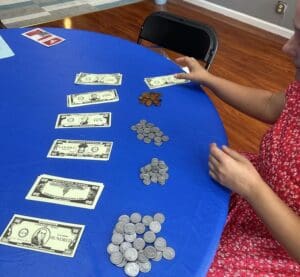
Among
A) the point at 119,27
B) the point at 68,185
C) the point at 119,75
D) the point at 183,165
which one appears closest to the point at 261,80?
the point at 119,27

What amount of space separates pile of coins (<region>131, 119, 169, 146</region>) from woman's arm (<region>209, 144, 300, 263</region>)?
0.16 metres

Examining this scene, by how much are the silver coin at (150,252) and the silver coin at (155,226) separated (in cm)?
4

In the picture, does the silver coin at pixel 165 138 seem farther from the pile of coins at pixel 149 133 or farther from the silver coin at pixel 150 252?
the silver coin at pixel 150 252

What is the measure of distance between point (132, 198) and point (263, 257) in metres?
0.40

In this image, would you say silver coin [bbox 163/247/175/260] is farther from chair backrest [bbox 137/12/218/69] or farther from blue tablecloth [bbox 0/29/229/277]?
chair backrest [bbox 137/12/218/69]

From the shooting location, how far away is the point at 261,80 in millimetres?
2848

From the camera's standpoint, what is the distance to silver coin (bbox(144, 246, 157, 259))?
753 mm

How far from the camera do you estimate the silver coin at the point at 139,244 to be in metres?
0.77

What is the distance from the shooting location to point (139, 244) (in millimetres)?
776

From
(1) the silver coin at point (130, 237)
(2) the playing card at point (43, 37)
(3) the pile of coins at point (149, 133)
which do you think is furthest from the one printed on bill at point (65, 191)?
(2) the playing card at point (43, 37)

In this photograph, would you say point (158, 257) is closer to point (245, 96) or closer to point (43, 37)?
point (245, 96)

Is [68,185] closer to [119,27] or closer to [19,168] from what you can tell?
[19,168]

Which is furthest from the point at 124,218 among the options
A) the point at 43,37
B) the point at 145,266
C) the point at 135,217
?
the point at 43,37

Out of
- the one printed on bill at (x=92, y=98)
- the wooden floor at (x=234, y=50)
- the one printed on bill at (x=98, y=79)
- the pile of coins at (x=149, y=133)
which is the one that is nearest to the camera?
the pile of coins at (x=149, y=133)
